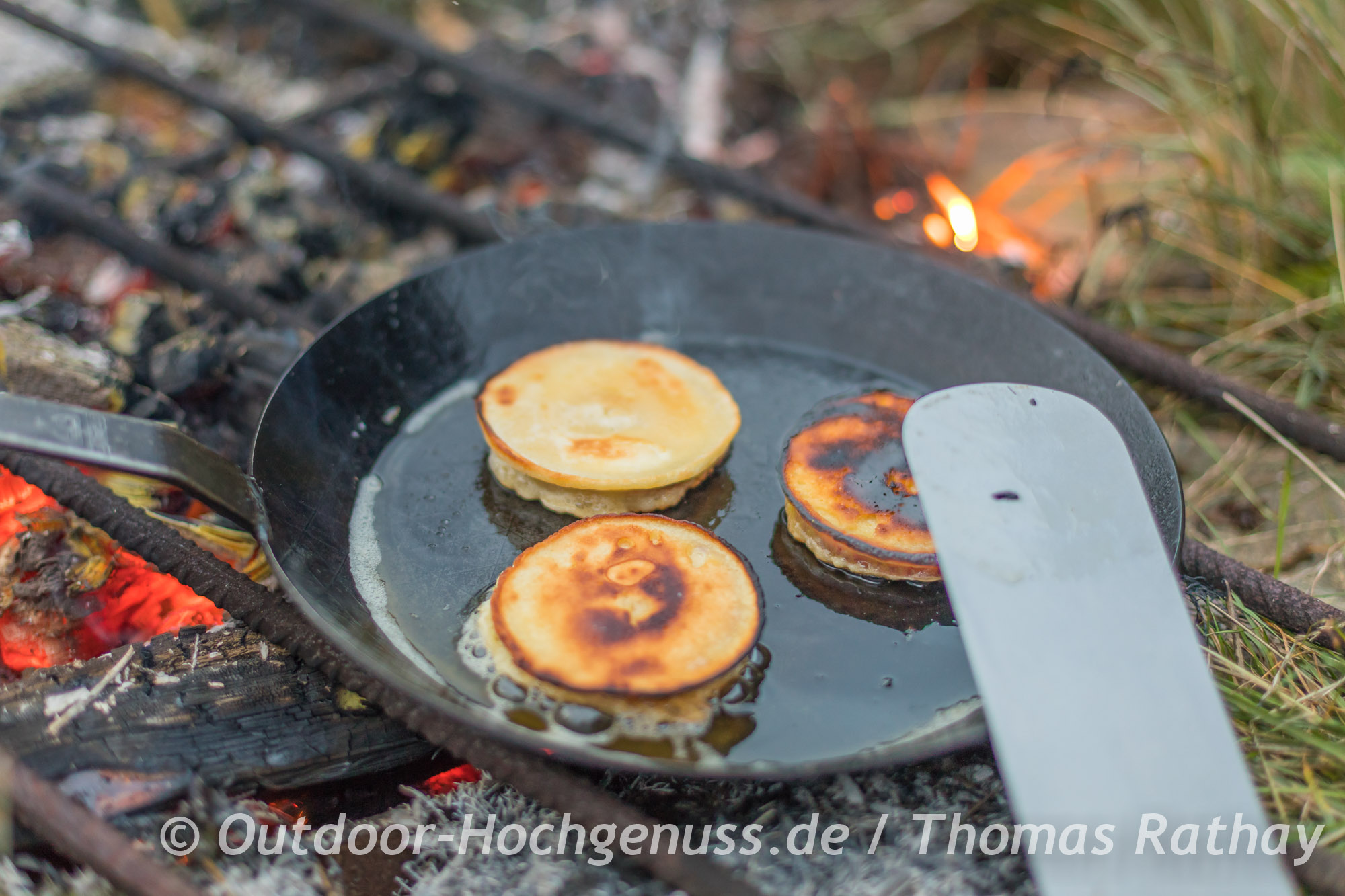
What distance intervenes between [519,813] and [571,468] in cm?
87

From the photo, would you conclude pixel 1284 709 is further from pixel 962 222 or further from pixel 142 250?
pixel 142 250

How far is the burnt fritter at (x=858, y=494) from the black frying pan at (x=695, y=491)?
0.08 metres

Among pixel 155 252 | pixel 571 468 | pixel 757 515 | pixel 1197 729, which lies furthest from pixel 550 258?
pixel 1197 729

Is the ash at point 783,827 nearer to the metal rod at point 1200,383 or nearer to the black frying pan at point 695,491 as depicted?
the black frying pan at point 695,491

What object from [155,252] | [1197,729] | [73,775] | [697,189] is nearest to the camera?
[1197,729]

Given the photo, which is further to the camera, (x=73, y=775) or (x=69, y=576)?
(x=69, y=576)

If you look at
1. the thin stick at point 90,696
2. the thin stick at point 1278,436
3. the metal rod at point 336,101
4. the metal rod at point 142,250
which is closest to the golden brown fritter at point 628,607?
the thin stick at point 90,696

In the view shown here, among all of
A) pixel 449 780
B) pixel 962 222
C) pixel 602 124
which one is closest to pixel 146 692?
pixel 449 780

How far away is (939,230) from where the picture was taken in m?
4.46

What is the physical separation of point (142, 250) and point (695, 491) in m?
2.55

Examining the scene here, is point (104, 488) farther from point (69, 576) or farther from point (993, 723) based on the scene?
point (993, 723)

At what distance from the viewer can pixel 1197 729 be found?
1553 millimetres

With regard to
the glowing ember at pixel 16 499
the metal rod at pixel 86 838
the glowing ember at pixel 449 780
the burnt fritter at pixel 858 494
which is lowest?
the glowing ember at pixel 449 780

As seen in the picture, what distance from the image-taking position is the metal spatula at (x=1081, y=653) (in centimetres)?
145
